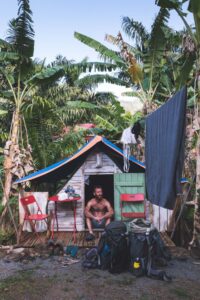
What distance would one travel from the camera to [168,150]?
13.3 ft

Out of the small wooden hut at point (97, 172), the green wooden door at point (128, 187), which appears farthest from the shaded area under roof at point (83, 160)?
the green wooden door at point (128, 187)

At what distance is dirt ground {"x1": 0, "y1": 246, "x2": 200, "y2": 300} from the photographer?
15.7 feet

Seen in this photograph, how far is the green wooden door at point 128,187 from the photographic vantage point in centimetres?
847

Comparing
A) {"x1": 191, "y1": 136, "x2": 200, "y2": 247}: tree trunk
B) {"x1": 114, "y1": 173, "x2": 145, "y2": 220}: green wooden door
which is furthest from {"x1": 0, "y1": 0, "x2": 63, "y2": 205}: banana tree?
{"x1": 191, "y1": 136, "x2": 200, "y2": 247}: tree trunk

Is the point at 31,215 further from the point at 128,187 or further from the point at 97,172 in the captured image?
the point at 128,187

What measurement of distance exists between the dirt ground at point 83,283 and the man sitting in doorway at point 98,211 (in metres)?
1.96

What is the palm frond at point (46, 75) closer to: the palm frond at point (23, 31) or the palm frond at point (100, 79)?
the palm frond at point (23, 31)

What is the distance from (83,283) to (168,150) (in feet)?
9.62

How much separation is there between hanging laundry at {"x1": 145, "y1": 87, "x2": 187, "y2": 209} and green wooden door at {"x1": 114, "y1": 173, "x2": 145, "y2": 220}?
3491 mm

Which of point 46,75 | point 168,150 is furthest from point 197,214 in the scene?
point 46,75

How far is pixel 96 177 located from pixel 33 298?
268 inches

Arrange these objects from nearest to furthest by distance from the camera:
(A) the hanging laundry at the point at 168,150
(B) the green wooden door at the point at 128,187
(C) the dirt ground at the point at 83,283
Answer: (A) the hanging laundry at the point at 168,150 < (C) the dirt ground at the point at 83,283 < (B) the green wooden door at the point at 128,187

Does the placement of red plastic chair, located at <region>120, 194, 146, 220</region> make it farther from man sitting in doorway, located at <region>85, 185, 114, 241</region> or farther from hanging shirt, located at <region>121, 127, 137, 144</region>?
hanging shirt, located at <region>121, 127, 137, 144</region>

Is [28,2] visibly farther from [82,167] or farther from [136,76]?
[82,167]
